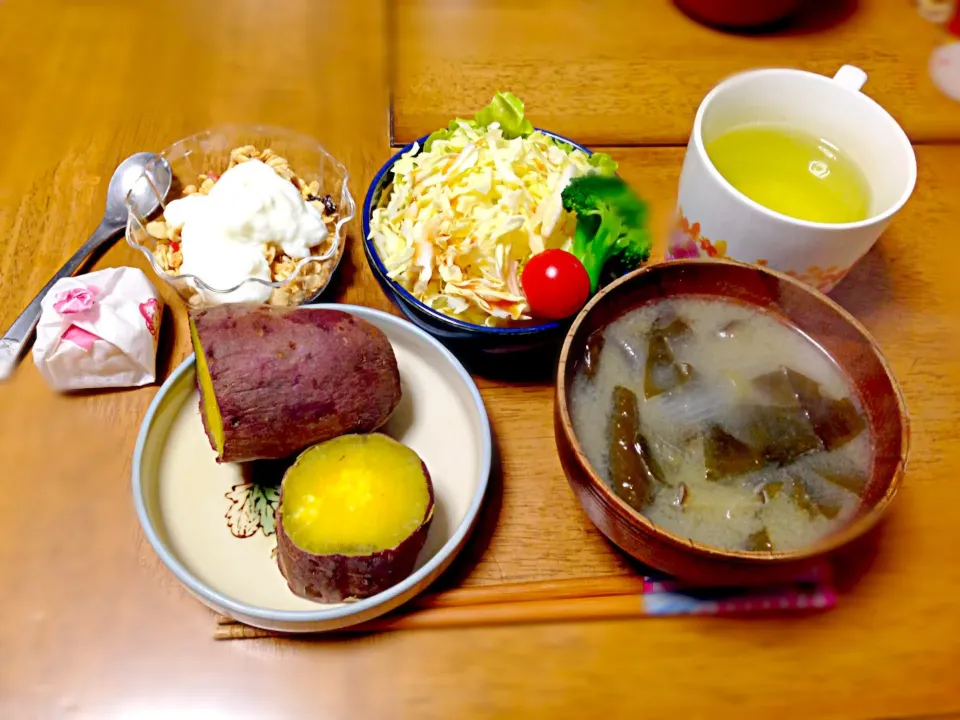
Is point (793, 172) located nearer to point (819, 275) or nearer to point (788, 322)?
point (819, 275)

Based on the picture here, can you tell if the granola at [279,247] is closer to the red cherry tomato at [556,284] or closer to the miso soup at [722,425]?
the red cherry tomato at [556,284]

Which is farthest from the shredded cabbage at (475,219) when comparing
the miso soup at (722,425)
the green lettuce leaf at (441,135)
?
the miso soup at (722,425)

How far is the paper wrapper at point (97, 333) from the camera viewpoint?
1.08m

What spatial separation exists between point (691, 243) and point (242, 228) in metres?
0.68

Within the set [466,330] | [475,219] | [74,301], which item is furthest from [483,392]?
[74,301]

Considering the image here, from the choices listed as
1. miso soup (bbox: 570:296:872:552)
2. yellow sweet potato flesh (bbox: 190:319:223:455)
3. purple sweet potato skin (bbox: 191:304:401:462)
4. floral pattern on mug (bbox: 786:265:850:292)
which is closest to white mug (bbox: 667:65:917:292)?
floral pattern on mug (bbox: 786:265:850:292)

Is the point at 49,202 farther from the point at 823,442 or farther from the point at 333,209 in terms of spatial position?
the point at 823,442

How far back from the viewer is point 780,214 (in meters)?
1.01

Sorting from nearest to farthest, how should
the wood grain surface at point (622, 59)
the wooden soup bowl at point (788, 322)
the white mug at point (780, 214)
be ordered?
the wooden soup bowl at point (788, 322)
the white mug at point (780, 214)
the wood grain surface at point (622, 59)

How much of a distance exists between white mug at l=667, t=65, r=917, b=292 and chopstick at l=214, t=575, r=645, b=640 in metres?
0.49

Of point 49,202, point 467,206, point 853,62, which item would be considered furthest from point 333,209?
point 853,62

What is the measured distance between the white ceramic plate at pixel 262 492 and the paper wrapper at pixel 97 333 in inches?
3.7

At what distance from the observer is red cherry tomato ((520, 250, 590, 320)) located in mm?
1041

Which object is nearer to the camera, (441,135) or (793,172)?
(793,172)
